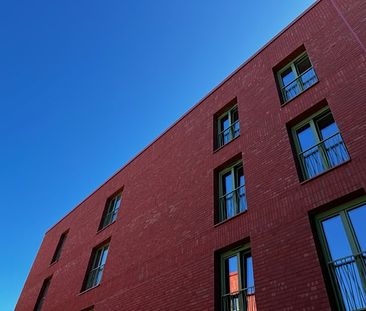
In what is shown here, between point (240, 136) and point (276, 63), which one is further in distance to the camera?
point (276, 63)

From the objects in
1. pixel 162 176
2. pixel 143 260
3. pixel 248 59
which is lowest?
pixel 143 260

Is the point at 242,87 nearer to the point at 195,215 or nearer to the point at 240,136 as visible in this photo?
the point at 240,136

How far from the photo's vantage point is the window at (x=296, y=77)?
32.8 ft

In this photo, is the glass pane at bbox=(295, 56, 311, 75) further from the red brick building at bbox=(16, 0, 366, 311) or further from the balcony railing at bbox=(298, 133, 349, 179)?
the balcony railing at bbox=(298, 133, 349, 179)

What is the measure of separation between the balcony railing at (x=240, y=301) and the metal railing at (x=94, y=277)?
694 cm

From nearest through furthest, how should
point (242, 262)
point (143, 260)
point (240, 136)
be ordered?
point (242, 262) → point (240, 136) → point (143, 260)

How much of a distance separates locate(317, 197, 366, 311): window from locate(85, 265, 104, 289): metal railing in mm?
9447

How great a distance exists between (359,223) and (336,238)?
519 millimetres

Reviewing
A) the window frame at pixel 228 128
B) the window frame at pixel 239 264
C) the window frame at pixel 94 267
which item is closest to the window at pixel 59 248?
the window frame at pixel 94 267

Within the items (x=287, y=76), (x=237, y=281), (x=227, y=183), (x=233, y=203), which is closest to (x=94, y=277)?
(x=227, y=183)

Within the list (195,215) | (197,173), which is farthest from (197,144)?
(195,215)

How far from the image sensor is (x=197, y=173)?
447 inches

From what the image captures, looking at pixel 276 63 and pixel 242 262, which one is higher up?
pixel 276 63

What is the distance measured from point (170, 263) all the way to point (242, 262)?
255 centimetres
